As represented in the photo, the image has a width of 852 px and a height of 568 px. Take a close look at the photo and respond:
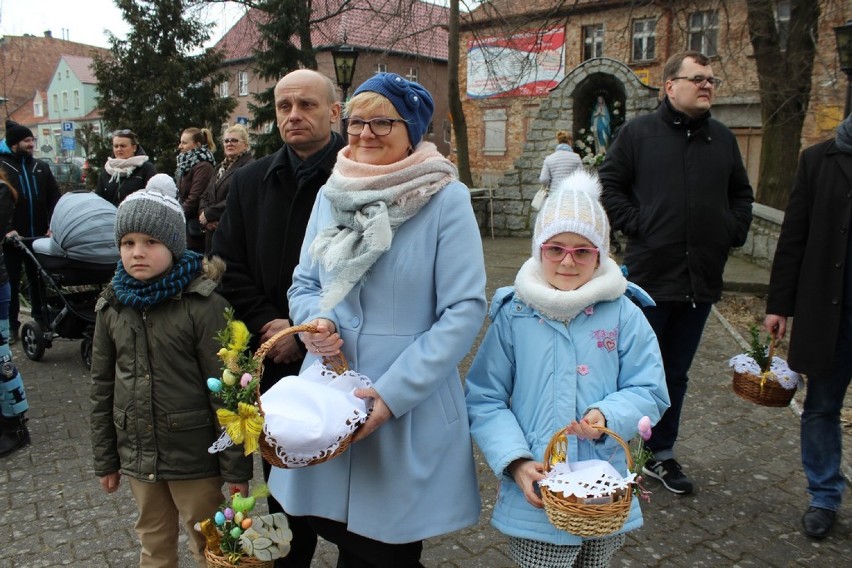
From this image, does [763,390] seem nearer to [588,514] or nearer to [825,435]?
[825,435]

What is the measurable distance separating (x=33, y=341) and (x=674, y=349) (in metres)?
5.64

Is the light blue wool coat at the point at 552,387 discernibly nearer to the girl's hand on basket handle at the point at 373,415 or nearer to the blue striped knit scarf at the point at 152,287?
the girl's hand on basket handle at the point at 373,415

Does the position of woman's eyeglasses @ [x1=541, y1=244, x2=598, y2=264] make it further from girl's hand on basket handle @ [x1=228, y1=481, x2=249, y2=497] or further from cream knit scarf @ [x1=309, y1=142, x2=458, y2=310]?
girl's hand on basket handle @ [x1=228, y1=481, x2=249, y2=497]

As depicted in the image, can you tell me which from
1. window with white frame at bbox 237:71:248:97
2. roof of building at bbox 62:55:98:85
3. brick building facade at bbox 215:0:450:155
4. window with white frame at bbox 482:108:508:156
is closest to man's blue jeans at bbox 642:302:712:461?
brick building facade at bbox 215:0:450:155

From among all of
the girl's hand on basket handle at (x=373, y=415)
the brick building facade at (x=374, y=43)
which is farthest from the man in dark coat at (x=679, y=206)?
the girl's hand on basket handle at (x=373, y=415)

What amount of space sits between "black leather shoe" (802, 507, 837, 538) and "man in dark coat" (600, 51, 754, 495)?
0.63 metres

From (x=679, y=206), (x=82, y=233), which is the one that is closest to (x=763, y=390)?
(x=679, y=206)

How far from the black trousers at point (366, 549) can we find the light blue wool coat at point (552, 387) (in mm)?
306

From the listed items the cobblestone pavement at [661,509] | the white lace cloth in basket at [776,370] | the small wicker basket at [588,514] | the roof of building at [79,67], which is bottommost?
the cobblestone pavement at [661,509]

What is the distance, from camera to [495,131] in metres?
29.9

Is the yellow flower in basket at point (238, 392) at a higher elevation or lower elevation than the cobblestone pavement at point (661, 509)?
higher

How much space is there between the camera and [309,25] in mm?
17688

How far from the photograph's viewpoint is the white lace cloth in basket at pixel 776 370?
3623mm

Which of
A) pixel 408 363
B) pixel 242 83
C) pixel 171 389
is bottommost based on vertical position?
pixel 171 389
